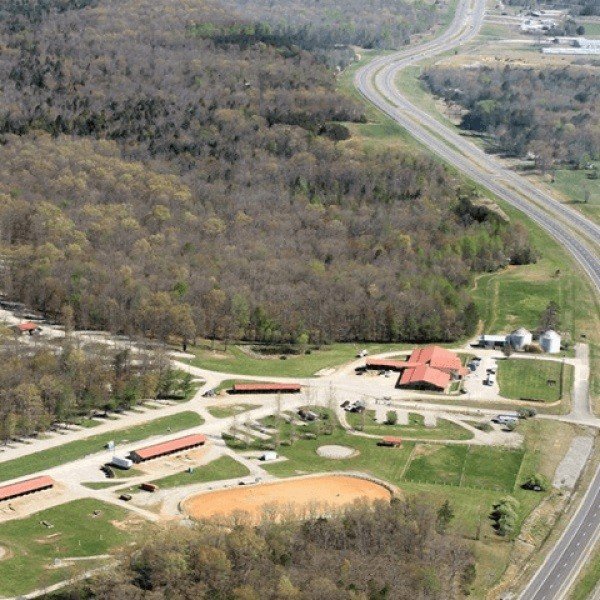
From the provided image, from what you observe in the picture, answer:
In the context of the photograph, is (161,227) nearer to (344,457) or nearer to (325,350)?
(325,350)

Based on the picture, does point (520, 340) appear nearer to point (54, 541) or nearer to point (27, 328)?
point (27, 328)

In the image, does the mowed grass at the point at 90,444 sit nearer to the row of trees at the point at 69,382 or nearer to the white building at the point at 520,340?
the row of trees at the point at 69,382

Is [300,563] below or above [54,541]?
above

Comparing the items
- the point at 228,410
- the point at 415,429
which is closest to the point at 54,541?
the point at 228,410

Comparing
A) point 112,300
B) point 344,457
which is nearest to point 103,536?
point 344,457

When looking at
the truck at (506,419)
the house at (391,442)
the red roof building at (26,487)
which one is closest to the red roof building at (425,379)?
the truck at (506,419)

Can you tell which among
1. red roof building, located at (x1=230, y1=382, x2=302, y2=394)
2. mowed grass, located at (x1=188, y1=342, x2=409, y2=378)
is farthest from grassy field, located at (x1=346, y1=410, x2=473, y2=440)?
mowed grass, located at (x1=188, y1=342, x2=409, y2=378)

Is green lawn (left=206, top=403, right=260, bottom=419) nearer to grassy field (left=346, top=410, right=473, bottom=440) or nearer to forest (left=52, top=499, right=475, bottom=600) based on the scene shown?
grassy field (left=346, top=410, right=473, bottom=440)

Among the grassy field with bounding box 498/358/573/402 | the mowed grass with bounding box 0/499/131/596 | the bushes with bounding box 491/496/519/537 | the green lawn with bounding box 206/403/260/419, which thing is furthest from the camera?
the grassy field with bounding box 498/358/573/402
